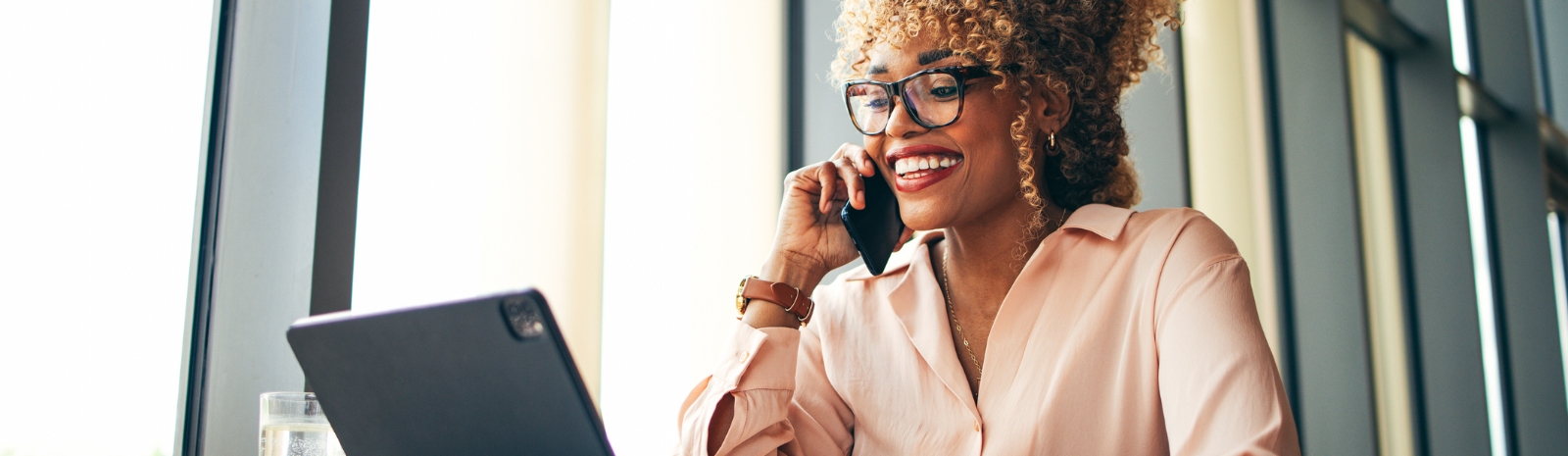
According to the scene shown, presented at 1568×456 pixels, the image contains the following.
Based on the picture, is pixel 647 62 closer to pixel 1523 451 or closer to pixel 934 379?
pixel 934 379

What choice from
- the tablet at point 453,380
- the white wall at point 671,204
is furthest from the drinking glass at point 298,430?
the white wall at point 671,204

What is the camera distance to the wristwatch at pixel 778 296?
1.44m

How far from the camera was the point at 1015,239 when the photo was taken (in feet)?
4.91

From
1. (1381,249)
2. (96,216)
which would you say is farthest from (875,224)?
(1381,249)

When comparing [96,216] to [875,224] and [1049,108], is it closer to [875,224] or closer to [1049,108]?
[875,224]

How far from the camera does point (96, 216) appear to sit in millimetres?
1329

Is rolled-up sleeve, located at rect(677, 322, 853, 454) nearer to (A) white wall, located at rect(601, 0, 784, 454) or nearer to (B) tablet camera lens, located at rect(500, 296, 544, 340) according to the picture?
(B) tablet camera lens, located at rect(500, 296, 544, 340)

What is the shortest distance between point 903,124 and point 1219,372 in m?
0.60

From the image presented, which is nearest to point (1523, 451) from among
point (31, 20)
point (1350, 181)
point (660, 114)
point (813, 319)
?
point (1350, 181)

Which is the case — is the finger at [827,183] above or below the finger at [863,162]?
below

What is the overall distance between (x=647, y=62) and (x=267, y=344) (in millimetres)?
1304

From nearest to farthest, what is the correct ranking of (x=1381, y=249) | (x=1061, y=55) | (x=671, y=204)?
(x=1061, y=55) → (x=671, y=204) → (x=1381, y=249)

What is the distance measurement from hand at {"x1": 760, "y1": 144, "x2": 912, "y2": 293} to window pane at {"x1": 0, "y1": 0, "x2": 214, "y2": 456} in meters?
0.92

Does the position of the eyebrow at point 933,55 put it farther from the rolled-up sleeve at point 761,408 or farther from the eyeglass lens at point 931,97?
the rolled-up sleeve at point 761,408
